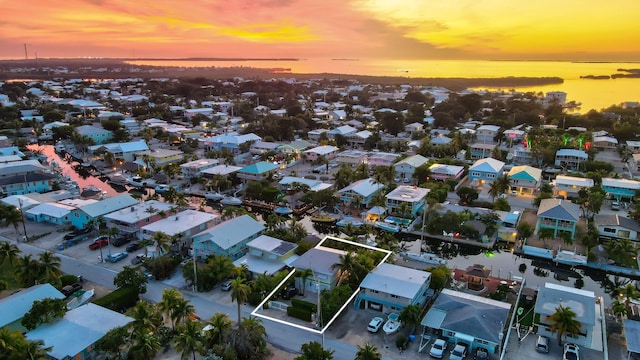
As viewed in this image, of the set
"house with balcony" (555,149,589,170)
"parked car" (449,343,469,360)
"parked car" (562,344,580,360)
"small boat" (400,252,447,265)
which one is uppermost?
"house with balcony" (555,149,589,170)

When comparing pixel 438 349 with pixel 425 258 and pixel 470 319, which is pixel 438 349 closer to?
pixel 470 319

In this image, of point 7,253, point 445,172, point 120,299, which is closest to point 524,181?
point 445,172

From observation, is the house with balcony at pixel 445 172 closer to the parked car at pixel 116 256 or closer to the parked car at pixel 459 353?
the parked car at pixel 459 353

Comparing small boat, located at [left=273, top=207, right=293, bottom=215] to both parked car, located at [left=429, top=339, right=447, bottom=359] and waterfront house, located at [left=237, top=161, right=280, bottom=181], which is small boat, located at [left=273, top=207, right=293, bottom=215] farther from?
parked car, located at [left=429, top=339, right=447, bottom=359]

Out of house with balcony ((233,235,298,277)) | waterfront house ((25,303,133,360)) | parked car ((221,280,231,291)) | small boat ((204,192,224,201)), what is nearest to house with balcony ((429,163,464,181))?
small boat ((204,192,224,201))

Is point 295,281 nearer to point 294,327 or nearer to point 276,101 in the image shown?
point 294,327

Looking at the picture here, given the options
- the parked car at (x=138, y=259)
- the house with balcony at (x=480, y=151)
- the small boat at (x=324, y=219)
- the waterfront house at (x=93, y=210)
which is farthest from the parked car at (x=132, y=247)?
the house with balcony at (x=480, y=151)
